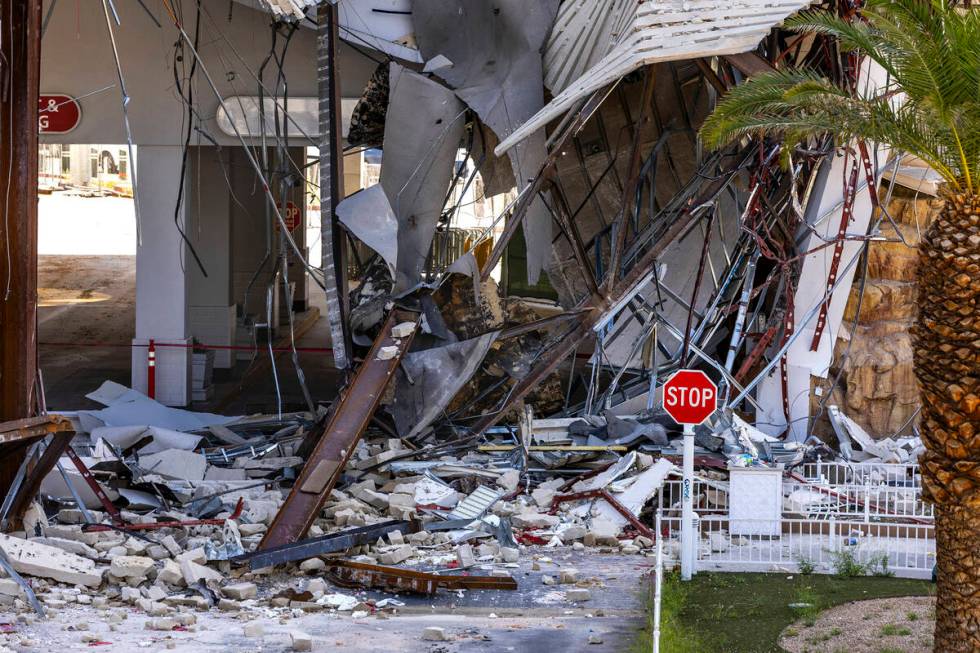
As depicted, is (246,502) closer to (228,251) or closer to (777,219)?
(777,219)

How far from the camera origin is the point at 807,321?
16.8 m

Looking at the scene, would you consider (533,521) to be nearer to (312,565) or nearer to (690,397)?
(312,565)

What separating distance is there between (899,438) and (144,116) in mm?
11534

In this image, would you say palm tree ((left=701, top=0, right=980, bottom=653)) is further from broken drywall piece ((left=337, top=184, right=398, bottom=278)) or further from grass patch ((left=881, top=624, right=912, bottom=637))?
broken drywall piece ((left=337, top=184, right=398, bottom=278))

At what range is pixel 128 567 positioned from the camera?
1040 centimetres

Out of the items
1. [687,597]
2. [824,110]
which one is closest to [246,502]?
[687,597]

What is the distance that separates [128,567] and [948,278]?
6744 mm

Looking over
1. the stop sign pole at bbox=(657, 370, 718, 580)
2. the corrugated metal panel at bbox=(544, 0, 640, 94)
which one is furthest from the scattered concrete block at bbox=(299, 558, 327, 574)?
the corrugated metal panel at bbox=(544, 0, 640, 94)

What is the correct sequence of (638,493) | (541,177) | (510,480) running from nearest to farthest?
(638,493) < (510,480) < (541,177)

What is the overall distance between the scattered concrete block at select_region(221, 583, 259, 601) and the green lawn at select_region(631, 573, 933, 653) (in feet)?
10.4

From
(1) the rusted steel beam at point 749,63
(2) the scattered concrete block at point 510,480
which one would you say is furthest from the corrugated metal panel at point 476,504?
(1) the rusted steel beam at point 749,63

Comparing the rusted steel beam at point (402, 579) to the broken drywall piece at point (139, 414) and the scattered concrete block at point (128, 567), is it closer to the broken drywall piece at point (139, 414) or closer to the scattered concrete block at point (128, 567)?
the scattered concrete block at point (128, 567)

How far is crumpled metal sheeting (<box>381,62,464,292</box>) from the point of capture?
50.9ft

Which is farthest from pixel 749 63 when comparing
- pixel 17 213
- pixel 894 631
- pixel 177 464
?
pixel 17 213
